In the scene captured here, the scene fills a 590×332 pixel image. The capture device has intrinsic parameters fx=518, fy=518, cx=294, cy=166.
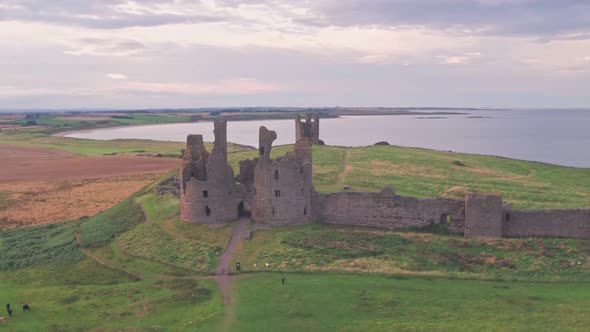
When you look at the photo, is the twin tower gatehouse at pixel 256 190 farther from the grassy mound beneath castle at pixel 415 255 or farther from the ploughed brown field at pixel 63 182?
the ploughed brown field at pixel 63 182

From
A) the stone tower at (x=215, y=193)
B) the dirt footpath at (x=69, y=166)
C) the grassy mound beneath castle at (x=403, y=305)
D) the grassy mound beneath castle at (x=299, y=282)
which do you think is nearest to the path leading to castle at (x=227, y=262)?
the grassy mound beneath castle at (x=299, y=282)

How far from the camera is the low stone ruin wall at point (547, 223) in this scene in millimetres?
36438

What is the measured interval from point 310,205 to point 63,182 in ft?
185

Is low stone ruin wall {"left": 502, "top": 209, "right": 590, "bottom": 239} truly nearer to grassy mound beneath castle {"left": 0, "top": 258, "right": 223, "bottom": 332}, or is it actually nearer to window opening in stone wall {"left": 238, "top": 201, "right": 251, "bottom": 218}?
window opening in stone wall {"left": 238, "top": 201, "right": 251, "bottom": 218}

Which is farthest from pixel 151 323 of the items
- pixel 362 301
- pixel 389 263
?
pixel 389 263

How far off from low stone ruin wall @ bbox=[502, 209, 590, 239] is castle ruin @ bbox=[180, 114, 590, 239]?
63 mm

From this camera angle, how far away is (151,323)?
27.4 meters

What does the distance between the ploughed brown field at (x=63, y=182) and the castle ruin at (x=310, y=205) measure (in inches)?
934

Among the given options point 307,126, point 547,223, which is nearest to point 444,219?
point 547,223

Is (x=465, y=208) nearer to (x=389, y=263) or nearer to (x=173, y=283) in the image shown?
(x=389, y=263)

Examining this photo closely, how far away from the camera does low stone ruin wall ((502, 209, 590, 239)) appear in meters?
36.4

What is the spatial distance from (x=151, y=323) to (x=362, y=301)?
37.5 feet


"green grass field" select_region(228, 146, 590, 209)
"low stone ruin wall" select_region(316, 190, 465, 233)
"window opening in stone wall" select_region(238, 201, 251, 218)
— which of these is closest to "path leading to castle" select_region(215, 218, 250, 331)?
"window opening in stone wall" select_region(238, 201, 251, 218)

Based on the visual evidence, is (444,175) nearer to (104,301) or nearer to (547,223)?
(547,223)
